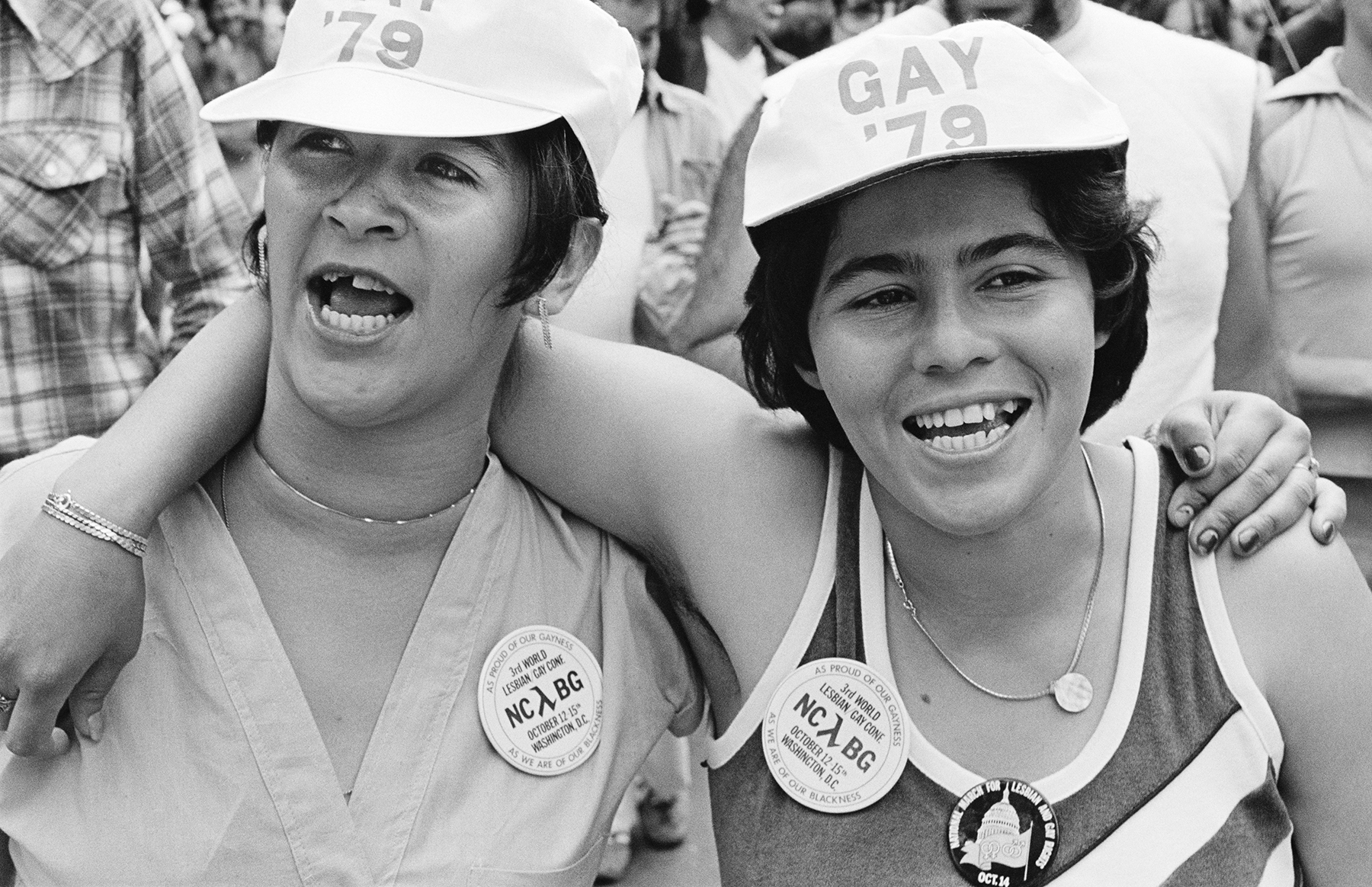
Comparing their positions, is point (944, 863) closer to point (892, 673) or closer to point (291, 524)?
point (892, 673)

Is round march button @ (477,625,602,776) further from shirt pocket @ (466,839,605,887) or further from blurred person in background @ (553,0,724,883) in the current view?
blurred person in background @ (553,0,724,883)

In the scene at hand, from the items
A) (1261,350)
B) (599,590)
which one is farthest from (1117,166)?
(1261,350)

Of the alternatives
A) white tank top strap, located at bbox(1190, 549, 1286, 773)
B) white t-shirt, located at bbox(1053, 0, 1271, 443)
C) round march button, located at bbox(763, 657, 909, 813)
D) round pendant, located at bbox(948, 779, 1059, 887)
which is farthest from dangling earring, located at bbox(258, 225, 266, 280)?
white t-shirt, located at bbox(1053, 0, 1271, 443)

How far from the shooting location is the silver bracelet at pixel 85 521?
1.89 metres

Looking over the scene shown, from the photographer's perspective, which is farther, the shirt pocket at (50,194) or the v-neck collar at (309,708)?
the shirt pocket at (50,194)

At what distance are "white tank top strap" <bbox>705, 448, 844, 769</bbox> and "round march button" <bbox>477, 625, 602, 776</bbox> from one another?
7.0 inches

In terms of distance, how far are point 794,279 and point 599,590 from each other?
1.66ft

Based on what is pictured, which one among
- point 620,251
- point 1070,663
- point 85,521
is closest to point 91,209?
point 620,251

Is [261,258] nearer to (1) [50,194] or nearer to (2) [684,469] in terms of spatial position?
(2) [684,469]

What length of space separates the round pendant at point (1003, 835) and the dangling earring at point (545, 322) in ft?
2.78

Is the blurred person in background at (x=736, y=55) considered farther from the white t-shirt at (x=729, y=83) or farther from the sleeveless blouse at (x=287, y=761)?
the sleeveless blouse at (x=287, y=761)

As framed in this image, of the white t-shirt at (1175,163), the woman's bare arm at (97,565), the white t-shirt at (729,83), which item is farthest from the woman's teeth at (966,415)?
the white t-shirt at (729,83)

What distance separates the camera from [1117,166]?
199 cm

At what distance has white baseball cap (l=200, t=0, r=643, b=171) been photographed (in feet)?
6.22
